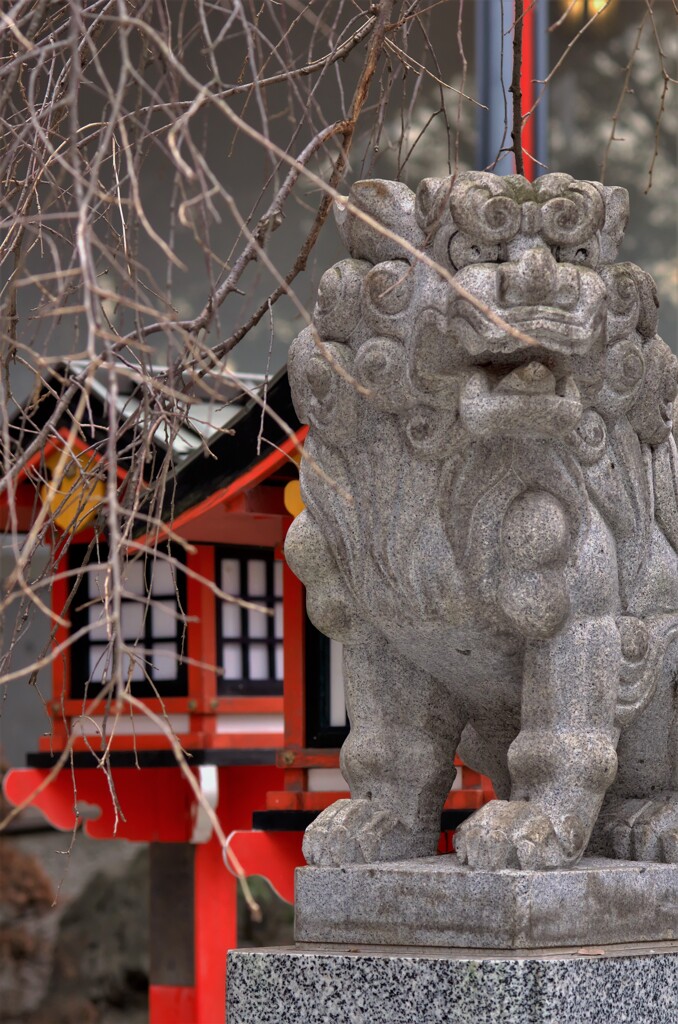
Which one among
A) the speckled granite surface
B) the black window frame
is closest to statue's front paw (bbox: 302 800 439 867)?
the speckled granite surface

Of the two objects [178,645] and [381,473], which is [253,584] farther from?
[381,473]

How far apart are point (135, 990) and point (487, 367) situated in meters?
7.37

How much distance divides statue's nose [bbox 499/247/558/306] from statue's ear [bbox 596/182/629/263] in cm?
27

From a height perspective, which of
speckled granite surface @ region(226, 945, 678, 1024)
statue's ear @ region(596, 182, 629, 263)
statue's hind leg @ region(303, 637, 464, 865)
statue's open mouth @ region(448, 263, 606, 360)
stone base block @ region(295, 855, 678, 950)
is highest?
statue's ear @ region(596, 182, 629, 263)

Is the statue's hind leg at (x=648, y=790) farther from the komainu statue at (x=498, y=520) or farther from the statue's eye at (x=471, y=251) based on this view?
the statue's eye at (x=471, y=251)

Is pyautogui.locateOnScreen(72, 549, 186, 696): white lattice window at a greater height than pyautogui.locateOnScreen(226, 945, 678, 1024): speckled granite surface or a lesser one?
greater

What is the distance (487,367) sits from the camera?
2613 millimetres

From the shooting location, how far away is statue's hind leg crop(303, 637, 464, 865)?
2848 mm

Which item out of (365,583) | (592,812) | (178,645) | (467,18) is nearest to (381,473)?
(365,583)

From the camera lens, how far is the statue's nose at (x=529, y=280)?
2.51 meters

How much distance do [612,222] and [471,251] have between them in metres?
0.33

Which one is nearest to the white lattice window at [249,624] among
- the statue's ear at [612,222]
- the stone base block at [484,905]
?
the stone base block at [484,905]

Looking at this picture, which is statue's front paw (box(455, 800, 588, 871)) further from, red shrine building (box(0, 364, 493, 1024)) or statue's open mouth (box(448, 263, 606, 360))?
red shrine building (box(0, 364, 493, 1024))

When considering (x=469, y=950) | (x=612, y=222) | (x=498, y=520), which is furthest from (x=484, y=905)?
(x=612, y=222)
